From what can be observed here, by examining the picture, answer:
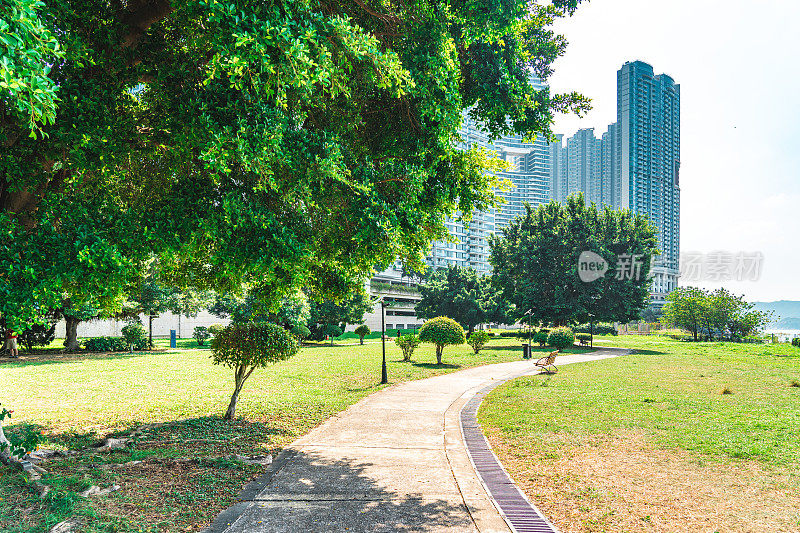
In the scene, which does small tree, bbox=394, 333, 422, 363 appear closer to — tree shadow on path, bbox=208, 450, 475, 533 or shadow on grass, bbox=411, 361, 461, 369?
shadow on grass, bbox=411, 361, 461, 369

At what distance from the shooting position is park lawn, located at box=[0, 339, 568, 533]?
493 centimetres

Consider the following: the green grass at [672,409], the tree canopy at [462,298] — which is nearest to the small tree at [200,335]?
the tree canopy at [462,298]

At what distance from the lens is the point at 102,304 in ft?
22.8

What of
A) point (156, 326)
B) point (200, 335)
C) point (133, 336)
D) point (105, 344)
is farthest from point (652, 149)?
point (105, 344)

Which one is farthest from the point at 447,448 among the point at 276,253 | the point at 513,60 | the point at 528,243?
the point at 528,243

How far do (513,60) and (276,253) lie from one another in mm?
5356

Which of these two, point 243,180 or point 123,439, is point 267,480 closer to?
point 123,439

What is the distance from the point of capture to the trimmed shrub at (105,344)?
27.7 metres

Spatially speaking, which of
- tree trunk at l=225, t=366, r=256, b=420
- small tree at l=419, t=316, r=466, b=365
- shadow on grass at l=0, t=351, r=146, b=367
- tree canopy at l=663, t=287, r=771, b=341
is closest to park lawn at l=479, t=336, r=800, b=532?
tree trunk at l=225, t=366, r=256, b=420

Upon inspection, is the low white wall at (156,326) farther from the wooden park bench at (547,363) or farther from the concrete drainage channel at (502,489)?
the concrete drainage channel at (502,489)

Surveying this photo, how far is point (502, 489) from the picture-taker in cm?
574

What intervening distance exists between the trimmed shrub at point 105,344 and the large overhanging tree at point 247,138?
24.2 metres

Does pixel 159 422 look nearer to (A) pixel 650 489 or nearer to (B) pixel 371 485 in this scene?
(B) pixel 371 485

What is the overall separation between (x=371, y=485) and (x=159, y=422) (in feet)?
19.8
